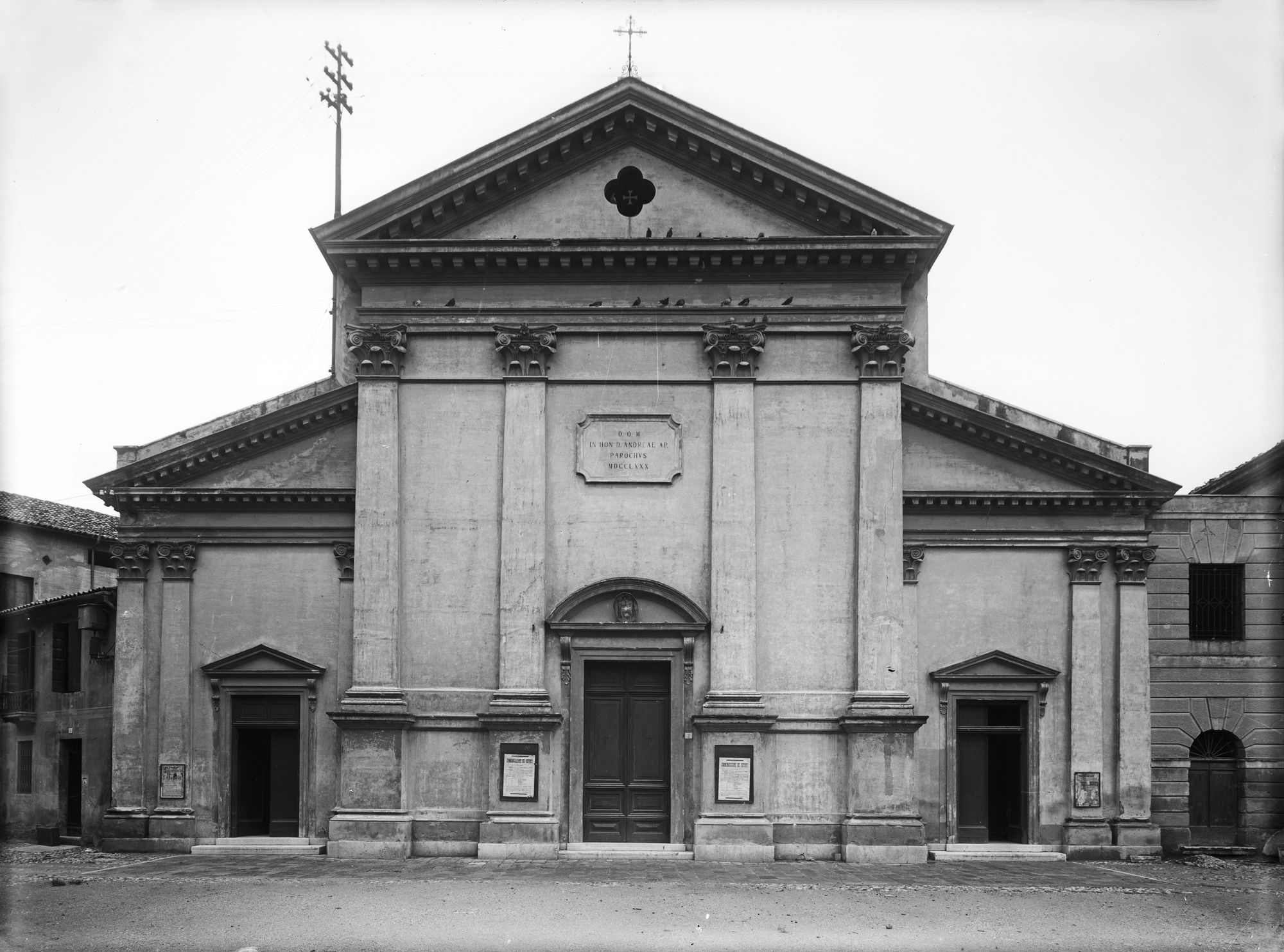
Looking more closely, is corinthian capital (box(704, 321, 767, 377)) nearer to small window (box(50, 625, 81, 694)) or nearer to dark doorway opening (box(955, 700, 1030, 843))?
dark doorway opening (box(955, 700, 1030, 843))

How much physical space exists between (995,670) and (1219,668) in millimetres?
4162

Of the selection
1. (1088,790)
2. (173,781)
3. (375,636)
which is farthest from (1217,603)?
(173,781)

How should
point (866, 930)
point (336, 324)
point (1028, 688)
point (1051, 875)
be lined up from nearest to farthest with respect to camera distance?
point (866, 930), point (1051, 875), point (1028, 688), point (336, 324)

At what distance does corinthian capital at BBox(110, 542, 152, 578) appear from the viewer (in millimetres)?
20859

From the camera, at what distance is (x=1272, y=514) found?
70.5ft

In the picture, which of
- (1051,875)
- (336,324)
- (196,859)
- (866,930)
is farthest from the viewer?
(336,324)

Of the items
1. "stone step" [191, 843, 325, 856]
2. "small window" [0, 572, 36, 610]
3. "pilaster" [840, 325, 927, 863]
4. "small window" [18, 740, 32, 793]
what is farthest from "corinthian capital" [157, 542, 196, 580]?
"small window" [0, 572, 36, 610]

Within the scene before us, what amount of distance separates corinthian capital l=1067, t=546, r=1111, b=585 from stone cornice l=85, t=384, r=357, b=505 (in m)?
12.6

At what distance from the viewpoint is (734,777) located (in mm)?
19031

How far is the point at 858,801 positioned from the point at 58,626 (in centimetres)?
1789

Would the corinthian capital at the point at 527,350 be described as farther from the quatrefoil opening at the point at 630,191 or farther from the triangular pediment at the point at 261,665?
the triangular pediment at the point at 261,665

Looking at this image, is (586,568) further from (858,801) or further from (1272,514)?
(1272,514)

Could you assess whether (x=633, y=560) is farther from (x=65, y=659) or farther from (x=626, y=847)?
(x=65, y=659)

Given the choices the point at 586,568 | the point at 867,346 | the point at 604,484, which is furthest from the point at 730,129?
the point at 586,568
